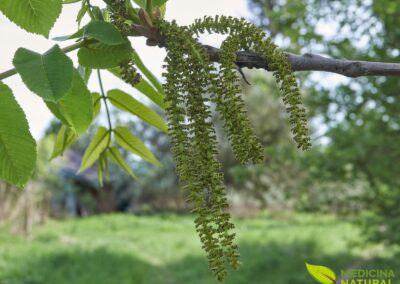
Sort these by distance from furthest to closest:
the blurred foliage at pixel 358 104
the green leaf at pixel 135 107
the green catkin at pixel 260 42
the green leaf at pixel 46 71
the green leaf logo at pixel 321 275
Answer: the blurred foliage at pixel 358 104 → the green leaf logo at pixel 321 275 → the green leaf at pixel 135 107 → the green catkin at pixel 260 42 → the green leaf at pixel 46 71

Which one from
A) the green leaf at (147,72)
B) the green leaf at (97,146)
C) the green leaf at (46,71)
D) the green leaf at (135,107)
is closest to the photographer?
the green leaf at (46,71)

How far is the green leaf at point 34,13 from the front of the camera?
0.79 metres

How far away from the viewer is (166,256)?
8.73m

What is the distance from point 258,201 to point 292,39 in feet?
40.8

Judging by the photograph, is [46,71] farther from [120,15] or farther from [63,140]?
[63,140]

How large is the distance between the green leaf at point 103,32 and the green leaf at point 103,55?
4 centimetres

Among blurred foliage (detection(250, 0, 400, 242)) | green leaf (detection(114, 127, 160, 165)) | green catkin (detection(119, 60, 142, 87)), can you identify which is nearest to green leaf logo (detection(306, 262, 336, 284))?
green leaf (detection(114, 127, 160, 165))

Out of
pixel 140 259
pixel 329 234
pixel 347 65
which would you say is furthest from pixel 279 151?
pixel 329 234

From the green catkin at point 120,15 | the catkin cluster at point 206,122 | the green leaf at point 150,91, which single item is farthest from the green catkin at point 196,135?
the green leaf at point 150,91

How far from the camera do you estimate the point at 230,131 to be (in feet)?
2.66

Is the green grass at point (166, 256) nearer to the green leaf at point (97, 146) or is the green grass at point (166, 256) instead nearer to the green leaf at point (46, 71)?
the green leaf at point (97, 146)

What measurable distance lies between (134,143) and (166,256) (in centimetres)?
773

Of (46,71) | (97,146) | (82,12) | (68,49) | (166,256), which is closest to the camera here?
(46,71)

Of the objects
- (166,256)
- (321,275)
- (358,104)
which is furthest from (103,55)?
(166,256)
